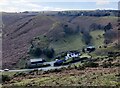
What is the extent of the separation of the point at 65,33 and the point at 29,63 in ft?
127

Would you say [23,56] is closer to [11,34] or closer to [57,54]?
[57,54]

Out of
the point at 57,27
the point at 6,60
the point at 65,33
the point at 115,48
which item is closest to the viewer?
the point at 115,48

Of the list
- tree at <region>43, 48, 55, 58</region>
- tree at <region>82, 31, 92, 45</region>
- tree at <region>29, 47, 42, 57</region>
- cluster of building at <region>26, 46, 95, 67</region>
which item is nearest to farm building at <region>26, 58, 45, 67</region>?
cluster of building at <region>26, 46, 95, 67</region>

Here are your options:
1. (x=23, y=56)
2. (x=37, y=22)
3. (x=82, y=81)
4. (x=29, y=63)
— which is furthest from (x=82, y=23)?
(x=82, y=81)

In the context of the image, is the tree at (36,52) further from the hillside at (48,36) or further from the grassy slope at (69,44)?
the grassy slope at (69,44)

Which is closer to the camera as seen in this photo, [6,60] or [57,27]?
[6,60]

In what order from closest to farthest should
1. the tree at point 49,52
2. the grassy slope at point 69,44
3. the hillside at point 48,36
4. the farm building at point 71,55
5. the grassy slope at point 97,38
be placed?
the farm building at point 71,55 → the tree at point 49,52 → the grassy slope at point 69,44 → the hillside at point 48,36 → the grassy slope at point 97,38

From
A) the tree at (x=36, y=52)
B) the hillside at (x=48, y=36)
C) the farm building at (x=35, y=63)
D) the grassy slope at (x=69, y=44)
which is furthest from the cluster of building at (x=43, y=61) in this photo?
the grassy slope at (x=69, y=44)

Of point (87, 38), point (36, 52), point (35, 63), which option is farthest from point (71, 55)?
point (87, 38)

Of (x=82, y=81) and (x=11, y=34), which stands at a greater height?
(x=11, y=34)

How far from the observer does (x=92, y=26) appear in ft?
490

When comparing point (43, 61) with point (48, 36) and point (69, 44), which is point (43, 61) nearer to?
point (69, 44)

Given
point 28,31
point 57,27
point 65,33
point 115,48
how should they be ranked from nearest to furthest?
1. point 115,48
2. point 65,33
3. point 57,27
4. point 28,31

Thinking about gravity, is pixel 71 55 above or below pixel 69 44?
below
